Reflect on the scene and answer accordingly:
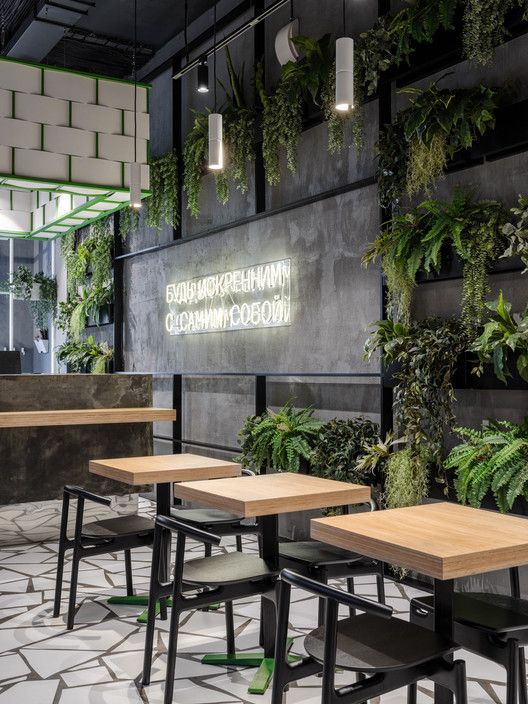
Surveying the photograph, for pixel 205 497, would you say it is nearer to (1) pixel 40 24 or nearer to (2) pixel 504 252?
(2) pixel 504 252

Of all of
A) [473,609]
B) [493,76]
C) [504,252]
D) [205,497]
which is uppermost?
[493,76]

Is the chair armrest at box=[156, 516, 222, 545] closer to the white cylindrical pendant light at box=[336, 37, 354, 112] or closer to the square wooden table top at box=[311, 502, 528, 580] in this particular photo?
the square wooden table top at box=[311, 502, 528, 580]

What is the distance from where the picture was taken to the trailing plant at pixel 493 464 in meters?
4.05

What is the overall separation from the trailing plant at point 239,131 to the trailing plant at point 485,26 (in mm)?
2488

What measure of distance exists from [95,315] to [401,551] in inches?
308

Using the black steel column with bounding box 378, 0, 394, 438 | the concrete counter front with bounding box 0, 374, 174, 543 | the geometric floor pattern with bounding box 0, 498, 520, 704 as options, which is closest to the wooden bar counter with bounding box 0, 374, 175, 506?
the concrete counter front with bounding box 0, 374, 174, 543

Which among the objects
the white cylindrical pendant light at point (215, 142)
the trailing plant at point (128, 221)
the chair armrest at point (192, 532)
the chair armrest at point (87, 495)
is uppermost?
the trailing plant at point (128, 221)

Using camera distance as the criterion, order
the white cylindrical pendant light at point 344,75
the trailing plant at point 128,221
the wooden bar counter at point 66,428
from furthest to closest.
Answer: the trailing plant at point 128,221 < the wooden bar counter at point 66,428 < the white cylindrical pendant light at point 344,75

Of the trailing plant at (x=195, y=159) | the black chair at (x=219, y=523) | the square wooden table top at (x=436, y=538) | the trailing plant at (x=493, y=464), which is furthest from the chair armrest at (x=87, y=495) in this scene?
the trailing plant at (x=195, y=159)

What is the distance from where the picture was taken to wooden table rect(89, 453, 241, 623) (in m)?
4.26

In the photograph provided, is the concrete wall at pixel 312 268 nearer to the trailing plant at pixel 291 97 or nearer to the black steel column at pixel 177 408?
the black steel column at pixel 177 408

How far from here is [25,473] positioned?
6.39m

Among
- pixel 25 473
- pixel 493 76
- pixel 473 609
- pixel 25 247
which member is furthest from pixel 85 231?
pixel 473 609

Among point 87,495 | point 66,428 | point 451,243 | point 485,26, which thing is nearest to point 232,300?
point 66,428
